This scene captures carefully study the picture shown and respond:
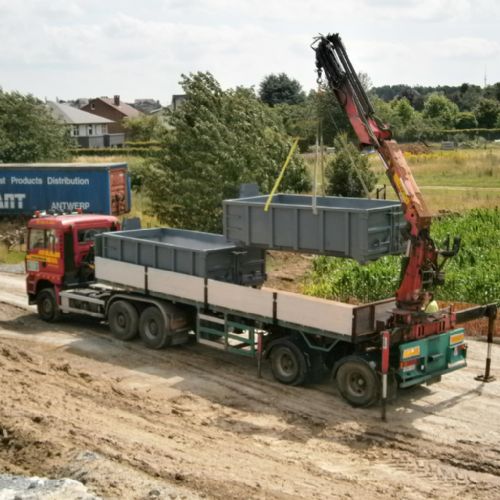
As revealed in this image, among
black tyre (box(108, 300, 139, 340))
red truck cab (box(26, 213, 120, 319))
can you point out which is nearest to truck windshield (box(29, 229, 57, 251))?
red truck cab (box(26, 213, 120, 319))

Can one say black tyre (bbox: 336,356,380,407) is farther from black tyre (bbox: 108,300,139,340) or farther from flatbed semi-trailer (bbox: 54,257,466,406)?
black tyre (bbox: 108,300,139,340)

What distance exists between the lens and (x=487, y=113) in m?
95.2

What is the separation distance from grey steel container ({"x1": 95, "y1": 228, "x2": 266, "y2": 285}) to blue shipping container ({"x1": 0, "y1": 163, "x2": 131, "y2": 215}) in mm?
14106

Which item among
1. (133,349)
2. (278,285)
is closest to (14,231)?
(278,285)

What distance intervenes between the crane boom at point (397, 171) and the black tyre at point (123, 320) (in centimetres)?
658

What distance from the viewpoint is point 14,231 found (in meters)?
33.7

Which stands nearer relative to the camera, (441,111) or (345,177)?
(345,177)

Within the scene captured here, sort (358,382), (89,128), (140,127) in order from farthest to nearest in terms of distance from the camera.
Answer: (89,128), (140,127), (358,382)

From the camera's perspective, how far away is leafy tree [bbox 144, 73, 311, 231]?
26891mm

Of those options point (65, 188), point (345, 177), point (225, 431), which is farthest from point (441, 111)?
point (225, 431)

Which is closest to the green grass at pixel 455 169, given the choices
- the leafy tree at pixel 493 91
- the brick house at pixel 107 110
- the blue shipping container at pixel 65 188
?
the blue shipping container at pixel 65 188

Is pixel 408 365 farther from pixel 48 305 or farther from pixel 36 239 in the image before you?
pixel 36 239

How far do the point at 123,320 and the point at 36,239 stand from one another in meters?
3.43

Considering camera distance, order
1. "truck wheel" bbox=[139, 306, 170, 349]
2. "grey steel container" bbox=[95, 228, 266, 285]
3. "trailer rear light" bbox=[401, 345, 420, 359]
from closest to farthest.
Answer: "trailer rear light" bbox=[401, 345, 420, 359] → "grey steel container" bbox=[95, 228, 266, 285] → "truck wheel" bbox=[139, 306, 170, 349]
